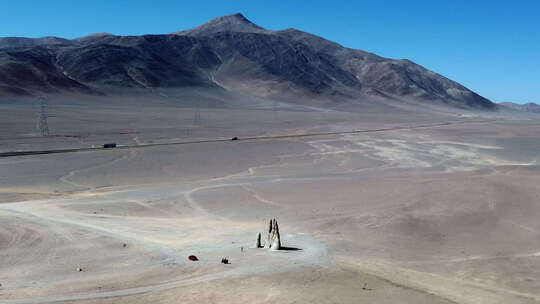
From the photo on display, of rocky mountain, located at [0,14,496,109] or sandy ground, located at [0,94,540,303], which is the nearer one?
sandy ground, located at [0,94,540,303]

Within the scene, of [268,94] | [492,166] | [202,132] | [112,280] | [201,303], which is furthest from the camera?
[268,94]

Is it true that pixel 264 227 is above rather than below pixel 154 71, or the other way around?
below

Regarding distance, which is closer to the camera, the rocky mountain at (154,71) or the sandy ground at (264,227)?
the sandy ground at (264,227)

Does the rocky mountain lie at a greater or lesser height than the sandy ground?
greater

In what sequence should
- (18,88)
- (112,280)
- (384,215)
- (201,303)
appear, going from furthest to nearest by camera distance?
(18,88) < (384,215) < (112,280) < (201,303)

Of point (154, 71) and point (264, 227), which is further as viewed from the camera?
point (154, 71)

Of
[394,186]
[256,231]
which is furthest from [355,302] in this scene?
[394,186]

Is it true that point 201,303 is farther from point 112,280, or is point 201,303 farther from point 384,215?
point 384,215

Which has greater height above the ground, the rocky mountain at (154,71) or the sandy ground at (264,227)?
the rocky mountain at (154,71)
